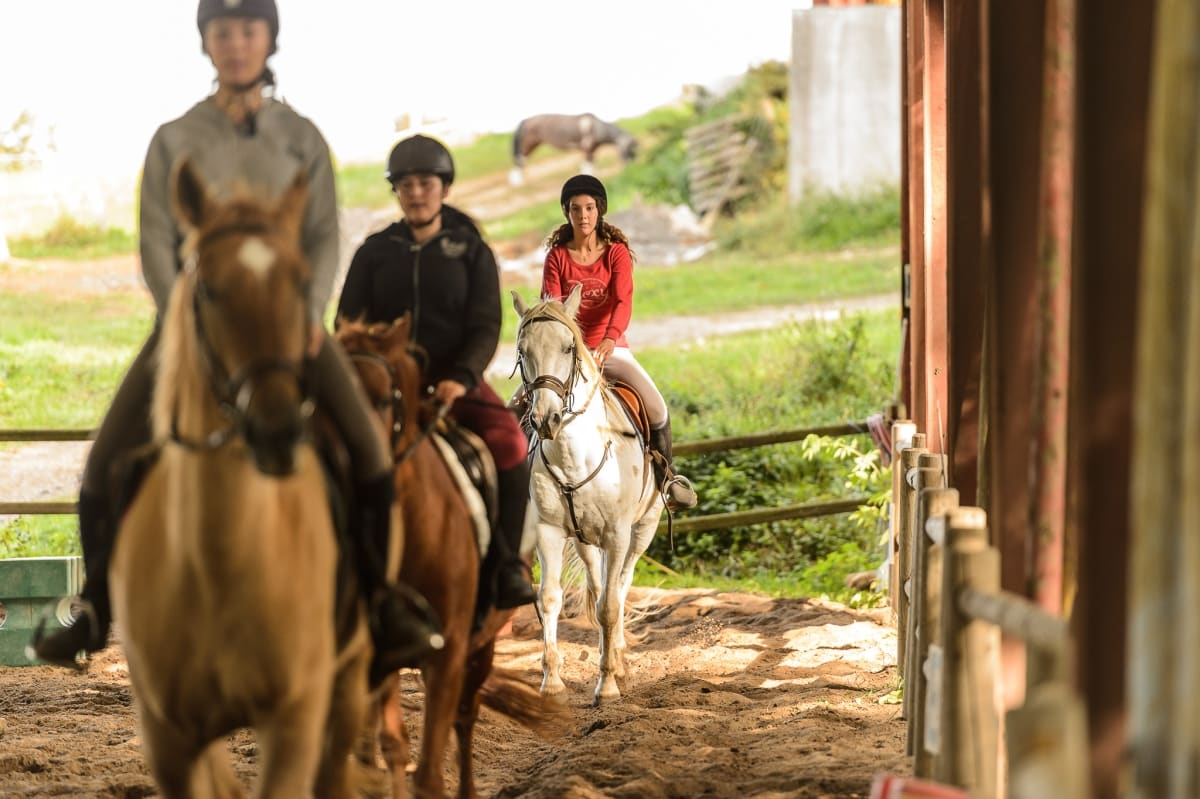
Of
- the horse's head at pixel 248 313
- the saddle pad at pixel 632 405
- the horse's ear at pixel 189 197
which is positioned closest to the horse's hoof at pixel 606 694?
the saddle pad at pixel 632 405

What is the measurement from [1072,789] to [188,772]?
7.93ft

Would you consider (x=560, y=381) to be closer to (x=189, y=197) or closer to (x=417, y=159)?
(x=417, y=159)

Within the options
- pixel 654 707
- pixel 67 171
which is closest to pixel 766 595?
pixel 654 707

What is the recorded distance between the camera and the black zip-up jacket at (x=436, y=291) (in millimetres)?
5742

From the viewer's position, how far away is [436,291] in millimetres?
5746

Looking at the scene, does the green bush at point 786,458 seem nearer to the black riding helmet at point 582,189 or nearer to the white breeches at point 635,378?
the white breeches at point 635,378

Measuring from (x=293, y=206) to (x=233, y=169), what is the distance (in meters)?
0.80

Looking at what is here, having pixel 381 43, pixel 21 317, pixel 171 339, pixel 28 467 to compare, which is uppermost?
pixel 381 43

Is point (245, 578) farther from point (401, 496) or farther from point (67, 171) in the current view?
point (67, 171)

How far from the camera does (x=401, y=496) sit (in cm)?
504

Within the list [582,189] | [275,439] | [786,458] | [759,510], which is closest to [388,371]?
[275,439]

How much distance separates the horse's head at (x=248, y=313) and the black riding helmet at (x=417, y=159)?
193 cm

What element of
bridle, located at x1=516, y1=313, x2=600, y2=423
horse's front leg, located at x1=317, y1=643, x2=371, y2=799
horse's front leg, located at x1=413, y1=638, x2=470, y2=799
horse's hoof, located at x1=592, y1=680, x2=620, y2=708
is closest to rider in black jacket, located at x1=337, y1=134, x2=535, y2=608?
horse's front leg, located at x1=413, y1=638, x2=470, y2=799

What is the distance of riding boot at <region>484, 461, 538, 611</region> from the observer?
226 inches
